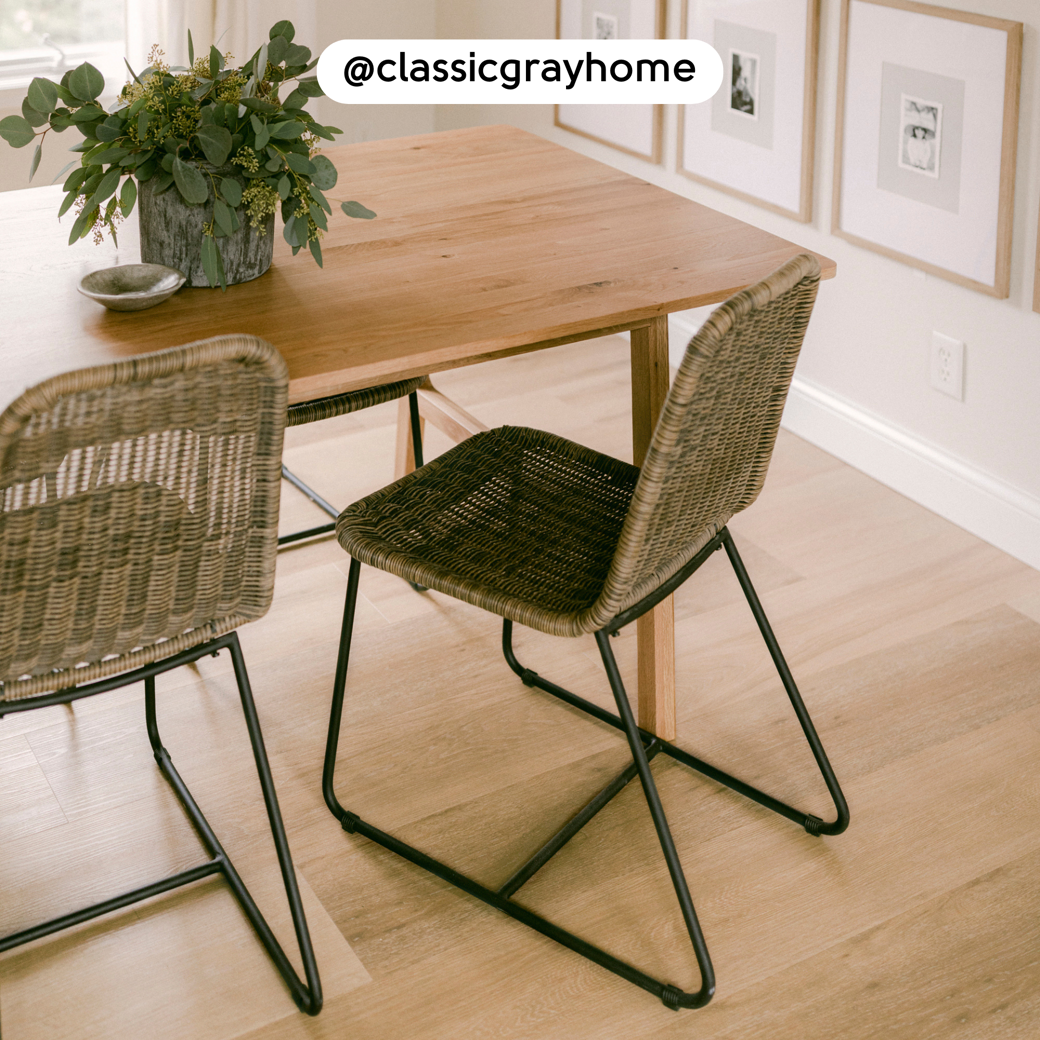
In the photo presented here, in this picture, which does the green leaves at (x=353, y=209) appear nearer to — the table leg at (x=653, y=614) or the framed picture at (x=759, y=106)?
the table leg at (x=653, y=614)

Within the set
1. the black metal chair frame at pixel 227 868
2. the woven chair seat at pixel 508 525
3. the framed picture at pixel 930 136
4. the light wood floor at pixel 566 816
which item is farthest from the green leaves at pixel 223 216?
the framed picture at pixel 930 136

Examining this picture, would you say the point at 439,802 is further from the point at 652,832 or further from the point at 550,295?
the point at 550,295

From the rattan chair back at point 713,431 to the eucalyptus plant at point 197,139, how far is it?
63cm

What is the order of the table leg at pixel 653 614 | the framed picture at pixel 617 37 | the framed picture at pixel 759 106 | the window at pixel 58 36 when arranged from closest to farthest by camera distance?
1. the table leg at pixel 653 614
2. the framed picture at pixel 759 106
3. the framed picture at pixel 617 37
4. the window at pixel 58 36

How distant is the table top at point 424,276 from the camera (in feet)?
5.31

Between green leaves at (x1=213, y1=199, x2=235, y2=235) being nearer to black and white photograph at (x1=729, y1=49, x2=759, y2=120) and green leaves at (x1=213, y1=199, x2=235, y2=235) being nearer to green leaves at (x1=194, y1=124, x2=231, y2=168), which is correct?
green leaves at (x1=194, y1=124, x2=231, y2=168)

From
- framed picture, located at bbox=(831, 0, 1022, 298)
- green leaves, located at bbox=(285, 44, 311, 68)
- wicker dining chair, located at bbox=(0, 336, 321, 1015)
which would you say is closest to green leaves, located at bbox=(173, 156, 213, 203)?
green leaves, located at bbox=(285, 44, 311, 68)

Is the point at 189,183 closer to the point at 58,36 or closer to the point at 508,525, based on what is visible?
the point at 508,525

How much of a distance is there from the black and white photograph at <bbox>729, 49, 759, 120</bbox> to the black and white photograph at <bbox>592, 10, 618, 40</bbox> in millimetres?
476

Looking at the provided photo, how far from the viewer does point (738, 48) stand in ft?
9.82

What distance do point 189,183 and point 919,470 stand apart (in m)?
1.76

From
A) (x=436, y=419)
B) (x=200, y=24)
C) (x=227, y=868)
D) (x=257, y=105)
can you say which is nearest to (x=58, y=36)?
(x=200, y=24)

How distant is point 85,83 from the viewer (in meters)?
1.66

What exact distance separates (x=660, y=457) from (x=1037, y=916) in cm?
89
